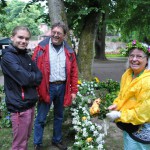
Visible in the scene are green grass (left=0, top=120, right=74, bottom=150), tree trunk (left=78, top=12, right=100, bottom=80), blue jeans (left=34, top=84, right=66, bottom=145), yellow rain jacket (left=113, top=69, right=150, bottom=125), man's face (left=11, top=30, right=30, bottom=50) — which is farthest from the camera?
tree trunk (left=78, top=12, right=100, bottom=80)

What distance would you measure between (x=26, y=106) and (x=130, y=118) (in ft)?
4.03

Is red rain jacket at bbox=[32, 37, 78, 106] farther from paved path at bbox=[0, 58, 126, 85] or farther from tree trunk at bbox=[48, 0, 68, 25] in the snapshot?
paved path at bbox=[0, 58, 126, 85]

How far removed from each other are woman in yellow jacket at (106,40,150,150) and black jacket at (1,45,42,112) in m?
0.97

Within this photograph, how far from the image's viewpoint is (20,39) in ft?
10.3

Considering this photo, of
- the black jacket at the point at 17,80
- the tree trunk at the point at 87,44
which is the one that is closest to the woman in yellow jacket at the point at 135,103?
the black jacket at the point at 17,80

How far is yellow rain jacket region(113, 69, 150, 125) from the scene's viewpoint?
2391mm

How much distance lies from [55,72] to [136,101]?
151 cm

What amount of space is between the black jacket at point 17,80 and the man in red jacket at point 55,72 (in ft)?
1.75

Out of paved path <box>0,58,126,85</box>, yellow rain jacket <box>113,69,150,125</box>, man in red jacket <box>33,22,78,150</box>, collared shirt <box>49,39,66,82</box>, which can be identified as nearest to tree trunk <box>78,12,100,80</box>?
man in red jacket <box>33,22,78,150</box>

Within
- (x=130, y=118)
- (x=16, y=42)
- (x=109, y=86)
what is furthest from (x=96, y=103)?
(x=109, y=86)

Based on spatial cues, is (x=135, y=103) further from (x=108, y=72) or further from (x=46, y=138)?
(x=108, y=72)

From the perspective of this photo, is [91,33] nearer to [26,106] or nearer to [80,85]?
[80,85]

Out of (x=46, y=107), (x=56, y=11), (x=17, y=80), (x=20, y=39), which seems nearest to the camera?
(x=17, y=80)

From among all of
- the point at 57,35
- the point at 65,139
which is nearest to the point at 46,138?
the point at 65,139
